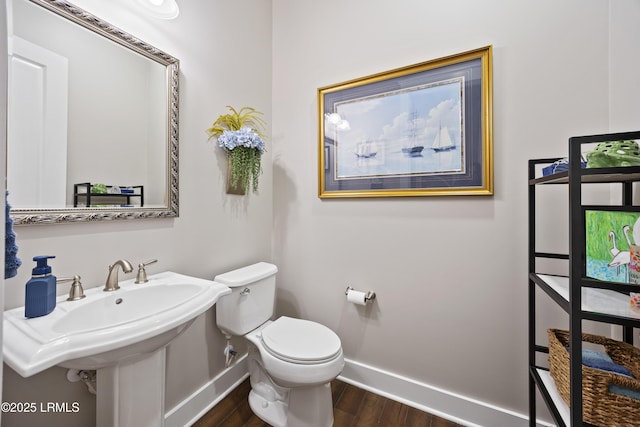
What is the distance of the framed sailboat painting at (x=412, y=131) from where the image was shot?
136cm

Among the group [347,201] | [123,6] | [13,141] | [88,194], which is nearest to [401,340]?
[347,201]

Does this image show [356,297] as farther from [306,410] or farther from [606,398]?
[606,398]

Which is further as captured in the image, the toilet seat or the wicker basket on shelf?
the toilet seat

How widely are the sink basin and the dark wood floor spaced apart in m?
0.80

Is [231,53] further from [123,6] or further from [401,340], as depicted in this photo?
[401,340]

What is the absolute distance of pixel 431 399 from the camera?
1.47m

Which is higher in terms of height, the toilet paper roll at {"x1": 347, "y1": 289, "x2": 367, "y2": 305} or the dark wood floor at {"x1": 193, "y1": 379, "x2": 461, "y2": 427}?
the toilet paper roll at {"x1": 347, "y1": 289, "x2": 367, "y2": 305}

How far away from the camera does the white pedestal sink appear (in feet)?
2.17


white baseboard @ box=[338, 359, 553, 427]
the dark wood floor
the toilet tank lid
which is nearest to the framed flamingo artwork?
white baseboard @ box=[338, 359, 553, 427]

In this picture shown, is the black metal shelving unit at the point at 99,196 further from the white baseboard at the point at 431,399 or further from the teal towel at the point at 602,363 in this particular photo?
the teal towel at the point at 602,363

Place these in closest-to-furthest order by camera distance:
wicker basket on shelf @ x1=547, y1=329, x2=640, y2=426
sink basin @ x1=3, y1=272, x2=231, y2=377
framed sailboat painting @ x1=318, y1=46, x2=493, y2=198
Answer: sink basin @ x1=3, y1=272, x2=231, y2=377 < wicker basket on shelf @ x1=547, y1=329, x2=640, y2=426 < framed sailboat painting @ x1=318, y1=46, x2=493, y2=198
